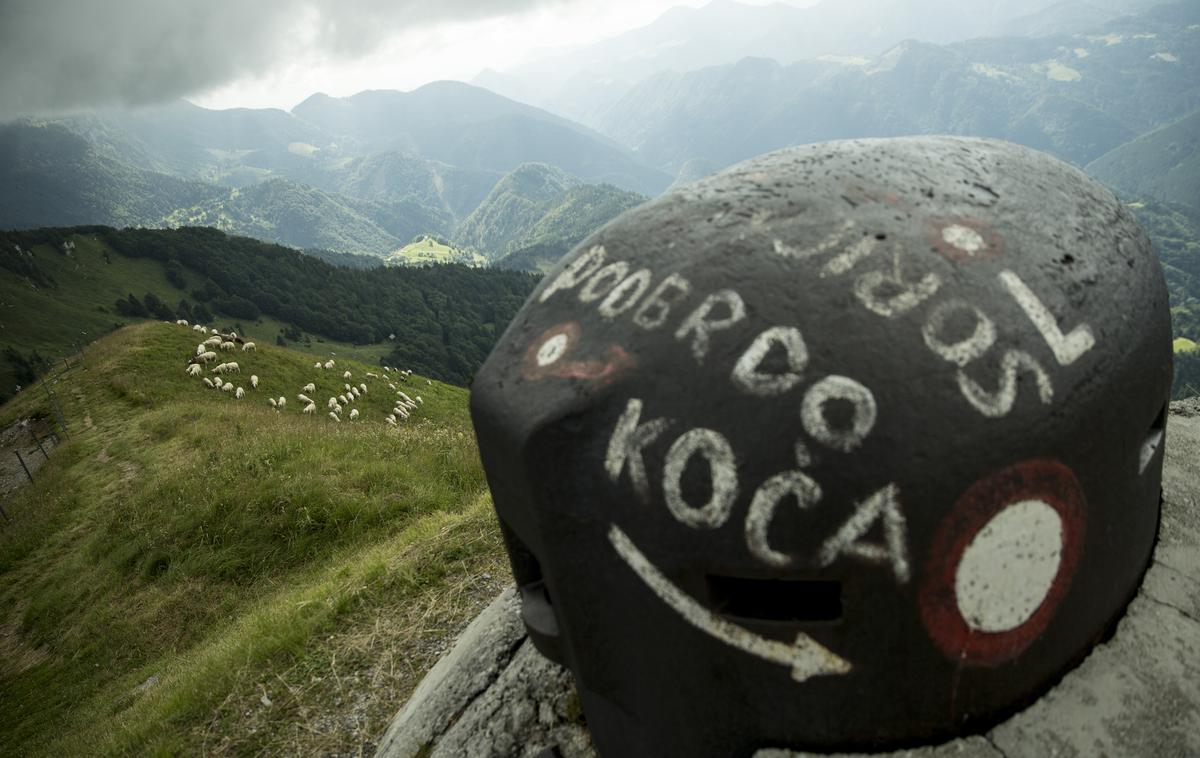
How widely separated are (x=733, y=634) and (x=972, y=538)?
0.81 meters

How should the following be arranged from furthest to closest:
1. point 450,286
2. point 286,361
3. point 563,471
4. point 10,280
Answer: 1. point 450,286
2. point 10,280
3. point 286,361
4. point 563,471

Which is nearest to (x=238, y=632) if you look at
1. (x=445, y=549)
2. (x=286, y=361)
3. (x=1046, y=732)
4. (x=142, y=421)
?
(x=445, y=549)

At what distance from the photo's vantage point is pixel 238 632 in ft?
22.1

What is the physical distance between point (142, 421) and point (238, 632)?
43.3ft

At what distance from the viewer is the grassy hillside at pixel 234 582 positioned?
5.22 metres

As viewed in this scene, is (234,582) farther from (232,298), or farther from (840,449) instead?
(232,298)

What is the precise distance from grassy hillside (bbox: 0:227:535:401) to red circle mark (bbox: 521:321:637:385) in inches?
2594

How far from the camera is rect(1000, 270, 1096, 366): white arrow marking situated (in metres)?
2.13

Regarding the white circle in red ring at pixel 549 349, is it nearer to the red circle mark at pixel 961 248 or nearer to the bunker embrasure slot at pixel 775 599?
the bunker embrasure slot at pixel 775 599

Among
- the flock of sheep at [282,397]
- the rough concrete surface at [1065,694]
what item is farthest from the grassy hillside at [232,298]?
the rough concrete surface at [1065,694]

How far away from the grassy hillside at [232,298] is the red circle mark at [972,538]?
6653 centimetres

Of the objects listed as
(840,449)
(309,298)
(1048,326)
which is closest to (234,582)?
(840,449)

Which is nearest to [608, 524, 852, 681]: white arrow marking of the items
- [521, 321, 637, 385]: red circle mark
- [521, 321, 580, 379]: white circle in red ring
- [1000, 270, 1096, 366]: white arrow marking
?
[521, 321, 637, 385]: red circle mark

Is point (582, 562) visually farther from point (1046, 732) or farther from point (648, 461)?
point (1046, 732)
